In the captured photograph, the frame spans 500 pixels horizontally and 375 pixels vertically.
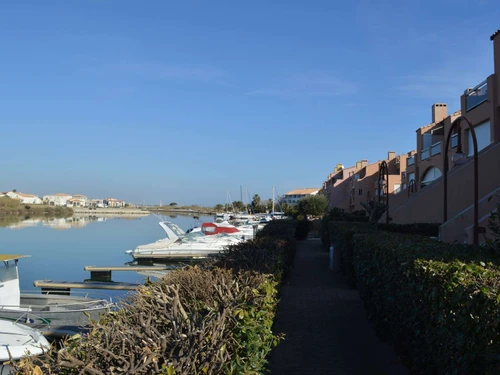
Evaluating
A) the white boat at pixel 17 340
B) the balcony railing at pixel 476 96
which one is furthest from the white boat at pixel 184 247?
the white boat at pixel 17 340

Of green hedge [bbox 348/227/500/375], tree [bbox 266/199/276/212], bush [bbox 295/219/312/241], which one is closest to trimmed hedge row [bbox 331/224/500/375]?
green hedge [bbox 348/227/500/375]

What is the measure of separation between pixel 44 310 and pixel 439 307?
14219 mm

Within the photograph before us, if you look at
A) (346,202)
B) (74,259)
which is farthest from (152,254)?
(346,202)

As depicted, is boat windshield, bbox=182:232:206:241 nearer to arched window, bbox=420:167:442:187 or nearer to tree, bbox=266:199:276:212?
arched window, bbox=420:167:442:187

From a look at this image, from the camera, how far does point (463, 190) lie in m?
18.0

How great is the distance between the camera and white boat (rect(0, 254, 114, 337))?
44.2 feet

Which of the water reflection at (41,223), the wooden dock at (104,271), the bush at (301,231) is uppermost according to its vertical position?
the bush at (301,231)

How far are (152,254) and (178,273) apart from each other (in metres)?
27.4

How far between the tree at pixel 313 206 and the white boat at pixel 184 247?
22.3m

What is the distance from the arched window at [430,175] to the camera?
30.6 meters

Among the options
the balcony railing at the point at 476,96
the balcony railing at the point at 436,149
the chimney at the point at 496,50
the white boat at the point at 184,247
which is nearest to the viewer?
the chimney at the point at 496,50

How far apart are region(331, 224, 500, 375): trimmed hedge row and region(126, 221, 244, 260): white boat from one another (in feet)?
79.4

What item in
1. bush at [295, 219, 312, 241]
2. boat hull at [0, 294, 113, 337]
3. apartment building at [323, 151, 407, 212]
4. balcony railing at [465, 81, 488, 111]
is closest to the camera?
boat hull at [0, 294, 113, 337]

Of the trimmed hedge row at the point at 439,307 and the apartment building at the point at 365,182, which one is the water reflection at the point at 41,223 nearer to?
the apartment building at the point at 365,182
